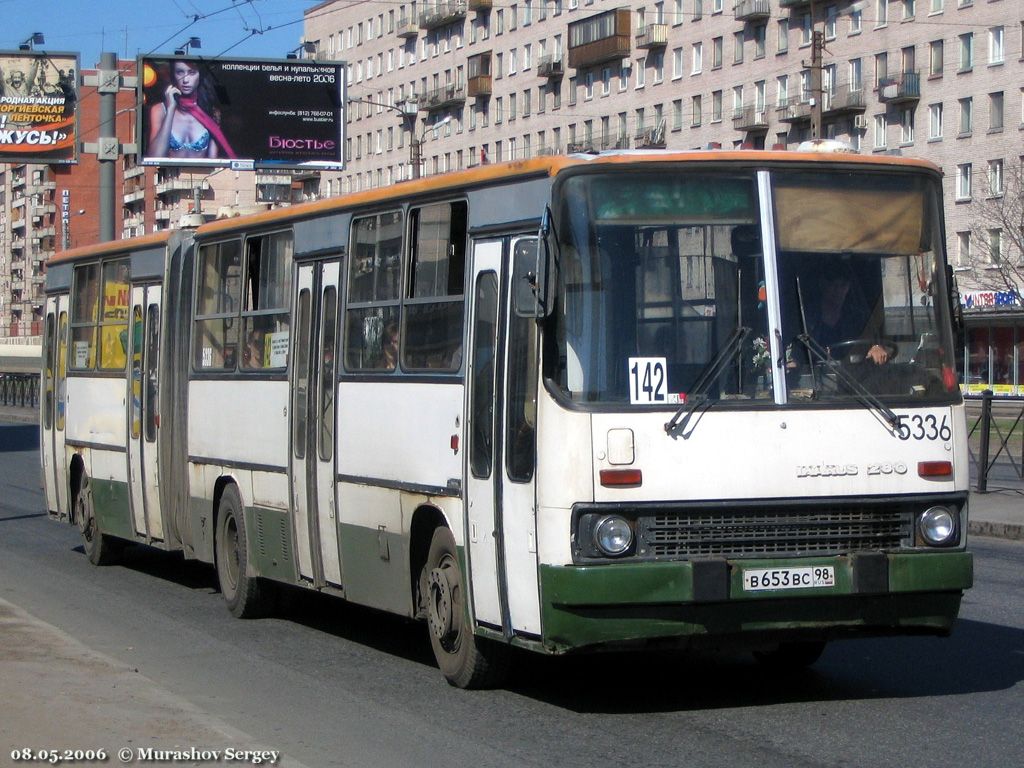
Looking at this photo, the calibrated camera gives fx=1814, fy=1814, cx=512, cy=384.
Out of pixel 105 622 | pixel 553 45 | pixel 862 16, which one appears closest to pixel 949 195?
pixel 862 16

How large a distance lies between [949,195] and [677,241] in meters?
61.3

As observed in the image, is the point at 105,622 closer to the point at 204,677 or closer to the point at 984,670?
the point at 204,677

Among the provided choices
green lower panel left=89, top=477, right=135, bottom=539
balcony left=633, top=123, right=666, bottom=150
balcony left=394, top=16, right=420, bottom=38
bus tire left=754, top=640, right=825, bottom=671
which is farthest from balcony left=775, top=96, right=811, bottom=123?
bus tire left=754, top=640, right=825, bottom=671

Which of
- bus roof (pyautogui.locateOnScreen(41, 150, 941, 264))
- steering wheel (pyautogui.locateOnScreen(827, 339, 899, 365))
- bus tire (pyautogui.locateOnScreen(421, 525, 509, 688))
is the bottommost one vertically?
bus tire (pyautogui.locateOnScreen(421, 525, 509, 688))

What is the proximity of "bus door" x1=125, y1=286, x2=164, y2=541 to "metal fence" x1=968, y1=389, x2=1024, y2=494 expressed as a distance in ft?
37.4

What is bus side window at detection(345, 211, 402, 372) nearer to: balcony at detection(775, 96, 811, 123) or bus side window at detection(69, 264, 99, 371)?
bus side window at detection(69, 264, 99, 371)

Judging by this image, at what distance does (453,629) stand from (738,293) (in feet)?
7.72

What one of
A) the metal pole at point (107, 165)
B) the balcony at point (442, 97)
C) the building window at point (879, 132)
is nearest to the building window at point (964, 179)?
the building window at point (879, 132)

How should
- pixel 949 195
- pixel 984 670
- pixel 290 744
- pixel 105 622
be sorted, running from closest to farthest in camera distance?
pixel 290 744 < pixel 984 670 < pixel 105 622 < pixel 949 195

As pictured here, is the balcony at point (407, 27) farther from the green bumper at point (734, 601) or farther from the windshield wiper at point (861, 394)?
→ the green bumper at point (734, 601)

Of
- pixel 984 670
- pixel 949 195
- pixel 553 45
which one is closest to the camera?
pixel 984 670

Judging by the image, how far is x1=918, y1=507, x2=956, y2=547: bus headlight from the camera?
27.5ft

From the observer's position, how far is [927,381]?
28.0 ft

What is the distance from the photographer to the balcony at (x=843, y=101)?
70312 mm
